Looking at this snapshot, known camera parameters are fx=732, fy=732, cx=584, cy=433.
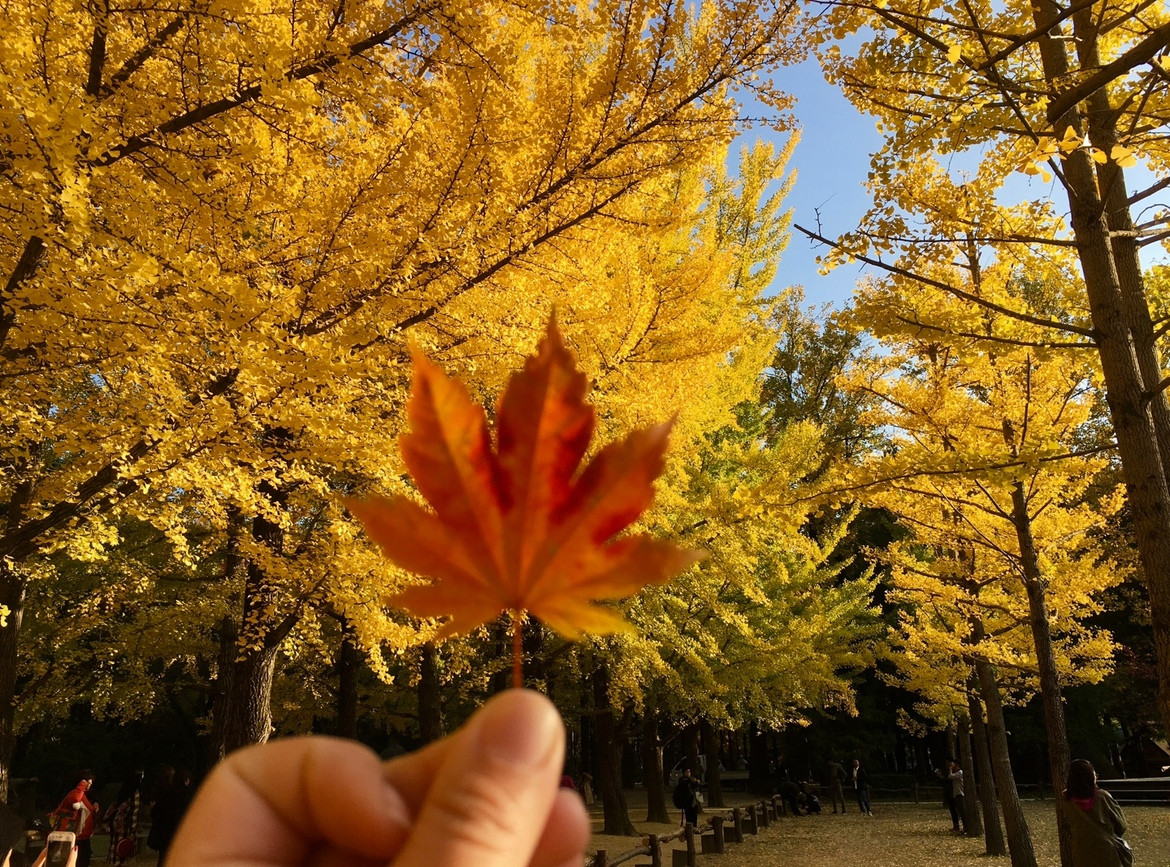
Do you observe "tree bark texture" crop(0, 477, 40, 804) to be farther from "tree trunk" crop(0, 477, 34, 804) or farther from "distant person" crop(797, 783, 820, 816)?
"distant person" crop(797, 783, 820, 816)

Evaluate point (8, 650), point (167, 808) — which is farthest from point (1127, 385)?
point (8, 650)

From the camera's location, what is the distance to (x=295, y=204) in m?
3.91

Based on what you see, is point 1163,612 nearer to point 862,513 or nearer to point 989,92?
point 989,92

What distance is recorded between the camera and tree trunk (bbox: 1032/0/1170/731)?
11.7 ft

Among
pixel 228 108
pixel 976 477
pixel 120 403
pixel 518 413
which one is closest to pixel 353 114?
pixel 228 108

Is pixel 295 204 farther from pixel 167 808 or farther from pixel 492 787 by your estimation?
pixel 167 808

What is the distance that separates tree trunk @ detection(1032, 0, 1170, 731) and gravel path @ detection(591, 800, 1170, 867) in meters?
6.93

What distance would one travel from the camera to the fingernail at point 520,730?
53 centimetres

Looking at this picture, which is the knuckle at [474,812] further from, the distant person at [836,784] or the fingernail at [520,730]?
the distant person at [836,784]

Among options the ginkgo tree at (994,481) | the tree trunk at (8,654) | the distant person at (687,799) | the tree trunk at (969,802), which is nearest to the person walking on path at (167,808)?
the tree trunk at (8,654)

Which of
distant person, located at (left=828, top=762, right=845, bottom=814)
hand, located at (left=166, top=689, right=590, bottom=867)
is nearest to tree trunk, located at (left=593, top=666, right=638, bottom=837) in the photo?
distant person, located at (left=828, top=762, right=845, bottom=814)

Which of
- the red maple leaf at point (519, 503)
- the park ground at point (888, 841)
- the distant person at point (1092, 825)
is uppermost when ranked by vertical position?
the red maple leaf at point (519, 503)

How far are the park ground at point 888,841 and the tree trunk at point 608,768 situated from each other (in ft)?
1.14

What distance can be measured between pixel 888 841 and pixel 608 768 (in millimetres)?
4936
